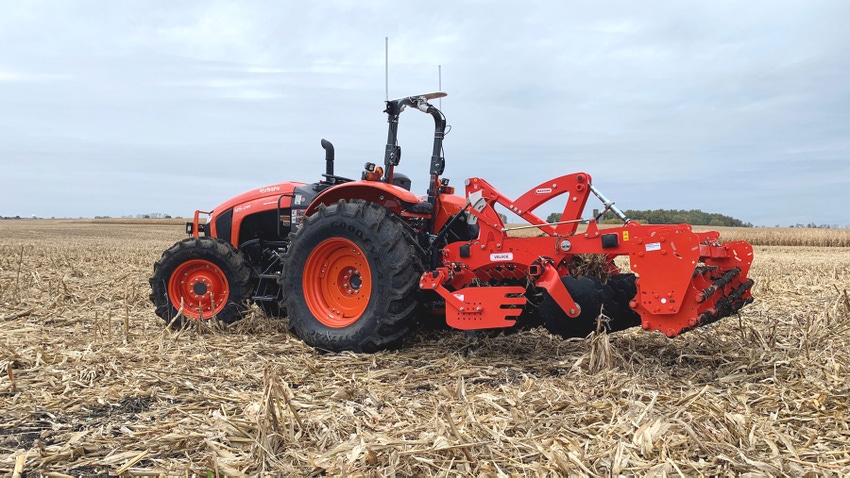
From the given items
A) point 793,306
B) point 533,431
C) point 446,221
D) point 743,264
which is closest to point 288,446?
point 533,431

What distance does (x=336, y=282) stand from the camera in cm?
558

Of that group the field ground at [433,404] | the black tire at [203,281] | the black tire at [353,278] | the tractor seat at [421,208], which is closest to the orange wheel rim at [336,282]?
the black tire at [353,278]

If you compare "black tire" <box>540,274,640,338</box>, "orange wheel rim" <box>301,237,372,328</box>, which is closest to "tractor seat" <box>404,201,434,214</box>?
"orange wheel rim" <box>301,237,372,328</box>

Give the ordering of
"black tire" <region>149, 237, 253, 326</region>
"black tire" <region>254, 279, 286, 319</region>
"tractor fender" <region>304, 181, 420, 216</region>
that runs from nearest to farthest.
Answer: "tractor fender" <region>304, 181, 420, 216</region> < "black tire" <region>149, 237, 253, 326</region> < "black tire" <region>254, 279, 286, 319</region>

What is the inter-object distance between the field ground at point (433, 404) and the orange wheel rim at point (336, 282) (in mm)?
414

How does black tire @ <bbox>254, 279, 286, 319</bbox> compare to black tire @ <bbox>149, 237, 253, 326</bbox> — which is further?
black tire @ <bbox>254, 279, 286, 319</bbox>

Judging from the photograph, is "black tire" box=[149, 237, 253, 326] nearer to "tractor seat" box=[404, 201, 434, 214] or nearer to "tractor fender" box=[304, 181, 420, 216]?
"tractor fender" box=[304, 181, 420, 216]

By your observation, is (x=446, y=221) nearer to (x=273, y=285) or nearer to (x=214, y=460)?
(x=273, y=285)

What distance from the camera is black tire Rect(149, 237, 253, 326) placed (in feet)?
20.9

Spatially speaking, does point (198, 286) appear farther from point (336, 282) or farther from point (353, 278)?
point (353, 278)

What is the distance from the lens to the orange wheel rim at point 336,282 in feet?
17.6

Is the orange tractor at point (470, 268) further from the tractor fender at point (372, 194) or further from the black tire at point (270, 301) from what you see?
the black tire at point (270, 301)

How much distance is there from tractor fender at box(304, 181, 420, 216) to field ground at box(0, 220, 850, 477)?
1.26 meters

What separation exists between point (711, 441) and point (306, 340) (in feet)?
10.9
